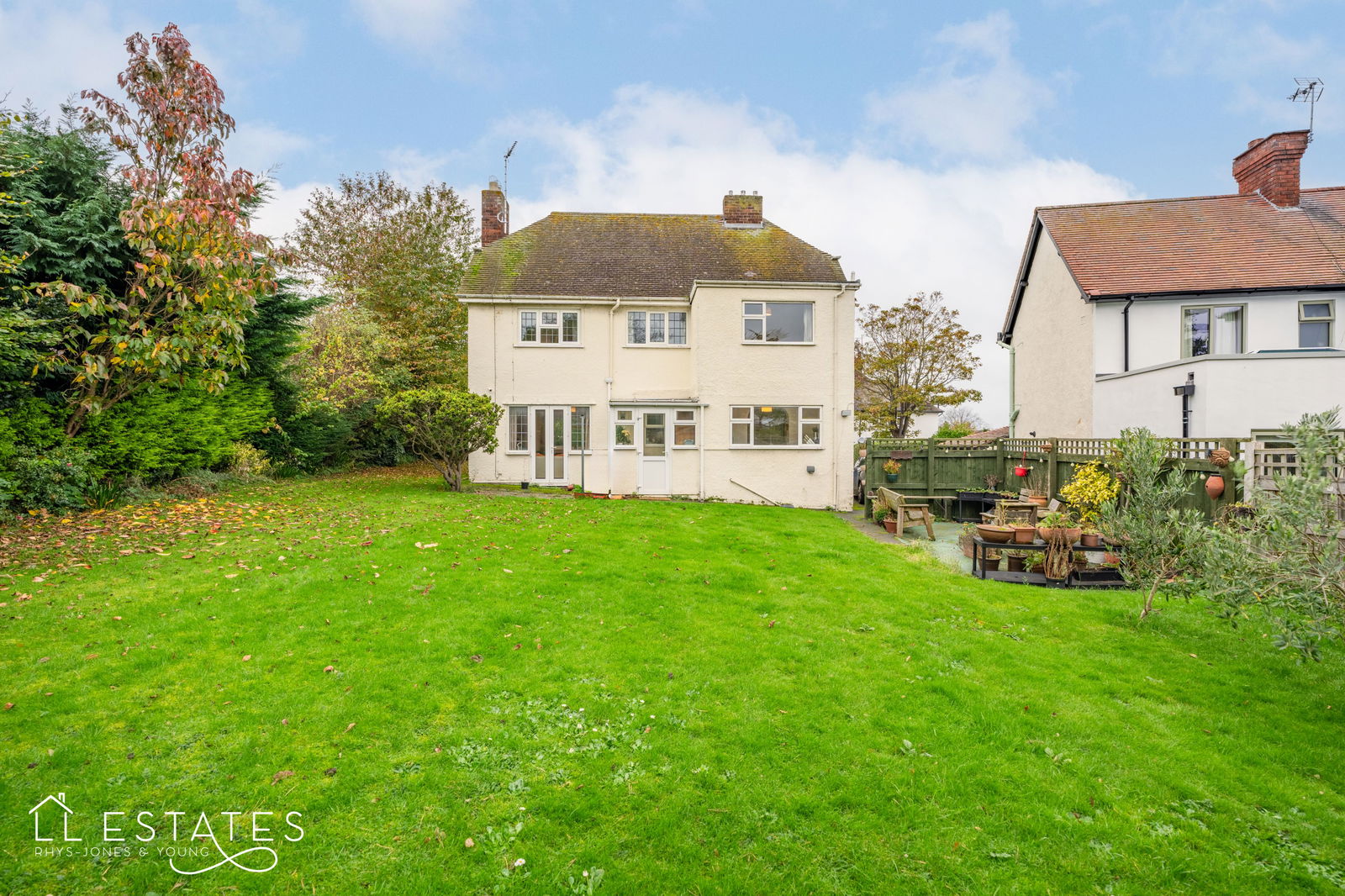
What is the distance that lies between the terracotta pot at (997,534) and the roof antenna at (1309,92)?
21.4m

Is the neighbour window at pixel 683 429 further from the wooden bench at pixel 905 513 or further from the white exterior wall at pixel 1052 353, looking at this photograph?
the white exterior wall at pixel 1052 353

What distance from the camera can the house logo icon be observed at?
3326 mm

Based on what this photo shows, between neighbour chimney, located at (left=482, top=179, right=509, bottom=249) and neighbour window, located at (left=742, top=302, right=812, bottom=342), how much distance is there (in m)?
10.3

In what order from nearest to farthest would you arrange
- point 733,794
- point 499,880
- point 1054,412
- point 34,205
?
point 499,880 → point 733,794 → point 34,205 → point 1054,412

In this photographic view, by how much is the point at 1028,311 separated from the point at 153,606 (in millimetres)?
24969

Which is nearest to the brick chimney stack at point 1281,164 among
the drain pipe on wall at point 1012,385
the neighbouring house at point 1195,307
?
the neighbouring house at point 1195,307

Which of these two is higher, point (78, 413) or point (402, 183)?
point (402, 183)

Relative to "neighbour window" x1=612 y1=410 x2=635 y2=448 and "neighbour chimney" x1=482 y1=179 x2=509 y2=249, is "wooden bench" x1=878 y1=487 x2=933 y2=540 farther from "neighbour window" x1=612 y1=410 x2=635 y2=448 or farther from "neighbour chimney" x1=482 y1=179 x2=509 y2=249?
"neighbour chimney" x1=482 y1=179 x2=509 y2=249

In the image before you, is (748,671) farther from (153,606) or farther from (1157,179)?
(1157,179)

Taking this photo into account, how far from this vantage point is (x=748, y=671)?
5.65 meters

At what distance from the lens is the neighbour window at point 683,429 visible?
58.4ft

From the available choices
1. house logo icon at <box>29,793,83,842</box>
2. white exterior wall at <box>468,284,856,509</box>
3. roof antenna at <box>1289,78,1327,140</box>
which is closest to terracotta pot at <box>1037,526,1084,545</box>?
white exterior wall at <box>468,284,856,509</box>

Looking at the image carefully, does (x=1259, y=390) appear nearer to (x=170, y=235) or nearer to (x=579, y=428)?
(x=579, y=428)

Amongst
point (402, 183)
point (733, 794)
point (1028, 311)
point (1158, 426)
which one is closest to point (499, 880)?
point (733, 794)
